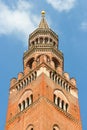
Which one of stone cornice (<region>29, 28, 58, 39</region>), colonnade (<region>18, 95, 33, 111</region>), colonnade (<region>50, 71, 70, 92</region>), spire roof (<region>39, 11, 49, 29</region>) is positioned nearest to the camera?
colonnade (<region>18, 95, 33, 111</region>)

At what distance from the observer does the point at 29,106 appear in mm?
35438

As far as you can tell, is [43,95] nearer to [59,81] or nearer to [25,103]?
[25,103]

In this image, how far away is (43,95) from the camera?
35031 millimetres

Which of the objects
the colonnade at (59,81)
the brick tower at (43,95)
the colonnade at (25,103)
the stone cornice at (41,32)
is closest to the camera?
the brick tower at (43,95)

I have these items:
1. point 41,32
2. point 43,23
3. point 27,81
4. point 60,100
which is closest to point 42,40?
point 41,32

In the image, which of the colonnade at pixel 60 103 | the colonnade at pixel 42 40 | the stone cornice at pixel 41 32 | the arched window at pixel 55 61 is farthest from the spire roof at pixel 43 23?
the colonnade at pixel 60 103

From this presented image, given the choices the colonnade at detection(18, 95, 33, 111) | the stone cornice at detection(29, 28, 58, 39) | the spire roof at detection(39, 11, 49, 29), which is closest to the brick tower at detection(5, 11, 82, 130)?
the colonnade at detection(18, 95, 33, 111)

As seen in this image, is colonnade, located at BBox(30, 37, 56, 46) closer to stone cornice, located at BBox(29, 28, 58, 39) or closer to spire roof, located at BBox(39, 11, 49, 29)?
stone cornice, located at BBox(29, 28, 58, 39)

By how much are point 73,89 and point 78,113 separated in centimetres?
298

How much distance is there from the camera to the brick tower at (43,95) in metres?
34.1

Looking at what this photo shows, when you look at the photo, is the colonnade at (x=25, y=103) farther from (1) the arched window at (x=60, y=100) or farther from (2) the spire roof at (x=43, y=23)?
(2) the spire roof at (x=43, y=23)

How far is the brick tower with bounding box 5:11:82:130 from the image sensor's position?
3406 cm

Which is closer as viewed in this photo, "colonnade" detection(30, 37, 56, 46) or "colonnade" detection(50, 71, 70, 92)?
"colonnade" detection(50, 71, 70, 92)

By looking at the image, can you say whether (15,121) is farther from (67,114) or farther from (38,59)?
(38,59)
